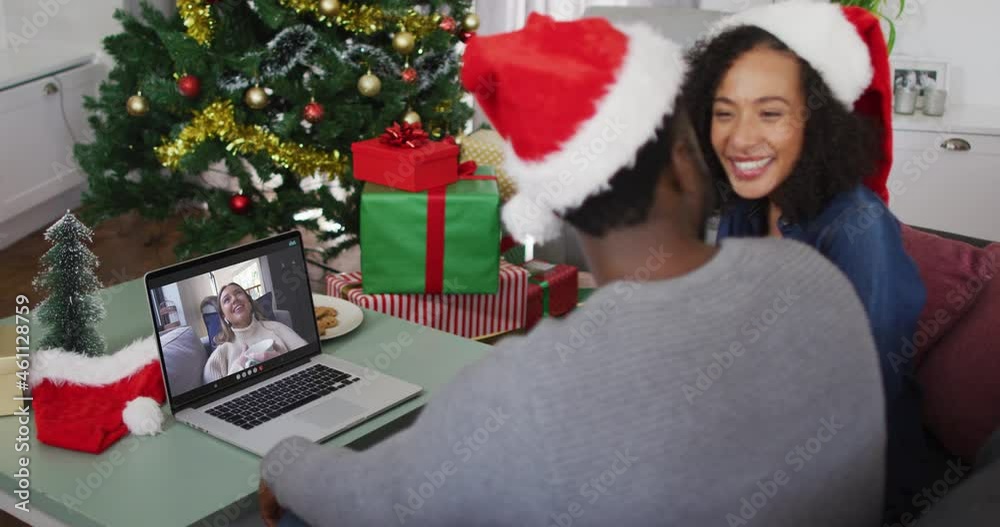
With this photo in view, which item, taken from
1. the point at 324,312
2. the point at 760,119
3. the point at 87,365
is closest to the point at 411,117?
the point at 324,312

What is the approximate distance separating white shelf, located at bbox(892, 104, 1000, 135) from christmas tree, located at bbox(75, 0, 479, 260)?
150 cm

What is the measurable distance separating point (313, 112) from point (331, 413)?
1484 millimetres

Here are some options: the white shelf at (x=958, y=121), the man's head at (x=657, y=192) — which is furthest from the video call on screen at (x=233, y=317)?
the white shelf at (x=958, y=121)

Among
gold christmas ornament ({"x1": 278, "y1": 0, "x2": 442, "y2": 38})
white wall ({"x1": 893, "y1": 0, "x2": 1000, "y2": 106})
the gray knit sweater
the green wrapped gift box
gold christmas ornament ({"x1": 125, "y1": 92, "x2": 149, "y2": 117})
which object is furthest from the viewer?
white wall ({"x1": 893, "y1": 0, "x2": 1000, "y2": 106})

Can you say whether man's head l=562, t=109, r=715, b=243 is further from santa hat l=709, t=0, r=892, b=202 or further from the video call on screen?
the video call on screen

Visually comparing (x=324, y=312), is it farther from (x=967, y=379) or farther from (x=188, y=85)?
(x=188, y=85)

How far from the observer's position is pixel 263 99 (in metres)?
2.81

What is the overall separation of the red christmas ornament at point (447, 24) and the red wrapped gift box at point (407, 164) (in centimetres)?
49

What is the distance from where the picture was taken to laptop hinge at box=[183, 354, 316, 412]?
1.52 m

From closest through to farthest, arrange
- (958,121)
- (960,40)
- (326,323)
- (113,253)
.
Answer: (326,323) < (958,121) < (960,40) < (113,253)

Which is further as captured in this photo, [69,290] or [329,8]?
[329,8]

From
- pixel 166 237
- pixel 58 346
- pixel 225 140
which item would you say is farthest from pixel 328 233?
pixel 58 346

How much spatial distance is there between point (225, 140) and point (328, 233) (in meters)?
0.43

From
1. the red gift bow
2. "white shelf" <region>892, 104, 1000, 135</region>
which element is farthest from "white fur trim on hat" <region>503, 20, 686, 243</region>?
"white shelf" <region>892, 104, 1000, 135</region>
